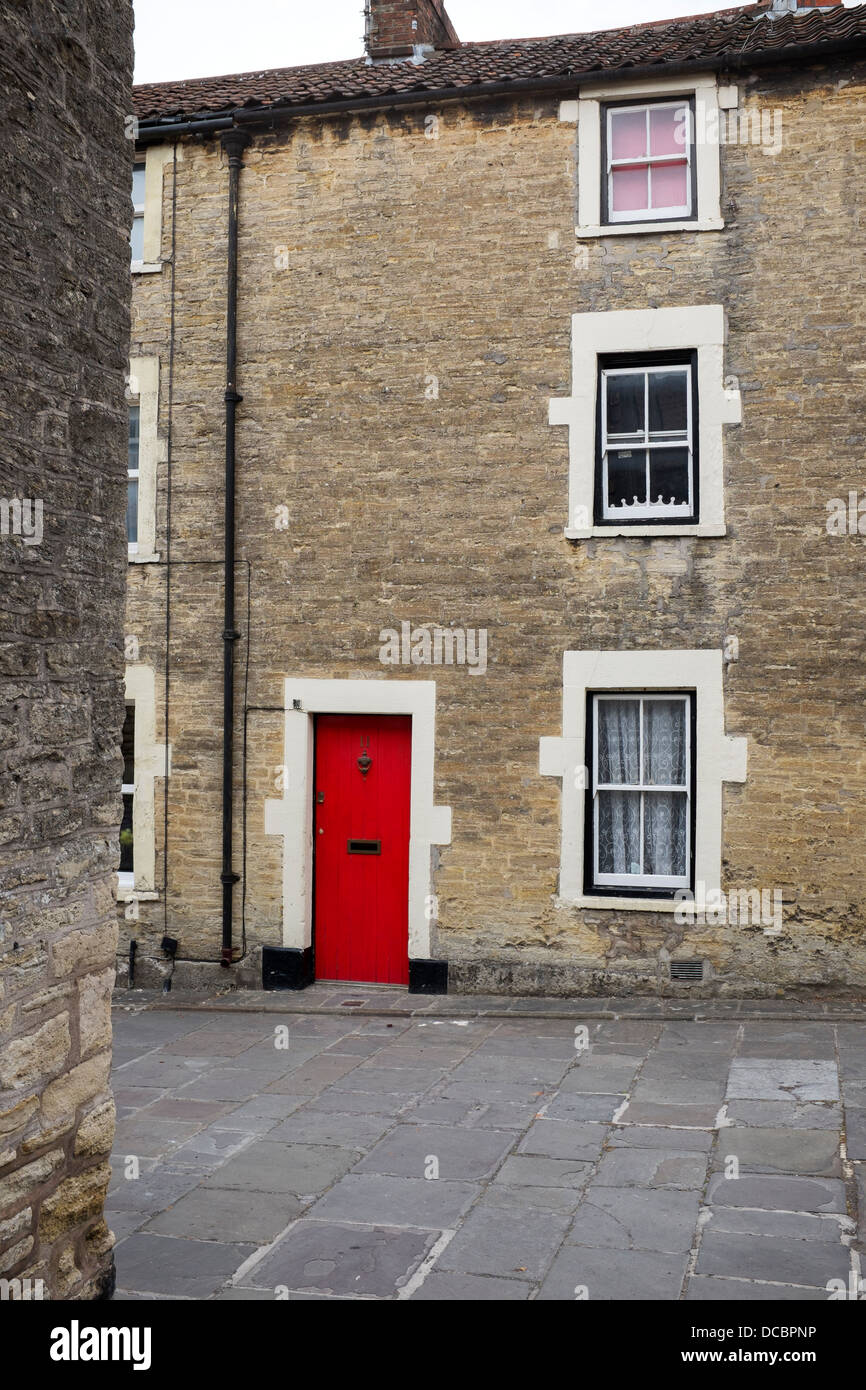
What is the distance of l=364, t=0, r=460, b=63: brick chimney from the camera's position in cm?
1316

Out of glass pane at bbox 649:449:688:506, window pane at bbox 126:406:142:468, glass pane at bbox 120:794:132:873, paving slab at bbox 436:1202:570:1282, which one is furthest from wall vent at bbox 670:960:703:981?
window pane at bbox 126:406:142:468

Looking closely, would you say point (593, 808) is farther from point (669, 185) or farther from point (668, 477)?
point (669, 185)

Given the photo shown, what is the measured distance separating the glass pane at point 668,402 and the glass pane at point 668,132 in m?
2.04

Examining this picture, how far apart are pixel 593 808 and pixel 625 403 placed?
3676 millimetres

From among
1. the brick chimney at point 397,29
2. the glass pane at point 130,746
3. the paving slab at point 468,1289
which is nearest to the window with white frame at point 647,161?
the brick chimney at point 397,29

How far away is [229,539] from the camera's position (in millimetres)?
11430

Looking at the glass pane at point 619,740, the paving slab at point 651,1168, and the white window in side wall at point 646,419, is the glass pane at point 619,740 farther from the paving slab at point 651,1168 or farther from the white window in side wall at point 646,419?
the paving slab at point 651,1168

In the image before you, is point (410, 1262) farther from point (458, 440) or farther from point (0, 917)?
point (458, 440)

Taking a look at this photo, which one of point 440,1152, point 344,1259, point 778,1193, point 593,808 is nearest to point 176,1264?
point 344,1259

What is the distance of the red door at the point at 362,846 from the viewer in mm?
11195

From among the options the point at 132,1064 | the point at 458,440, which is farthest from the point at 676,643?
the point at 132,1064

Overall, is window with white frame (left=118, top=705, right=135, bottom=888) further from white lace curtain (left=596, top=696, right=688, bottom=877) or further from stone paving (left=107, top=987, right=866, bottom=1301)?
white lace curtain (left=596, top=696, right=688, bottom=877)

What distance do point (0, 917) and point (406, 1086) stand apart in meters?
4.83

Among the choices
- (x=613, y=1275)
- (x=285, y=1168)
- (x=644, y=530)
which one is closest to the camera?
(x=613, y=1275)
